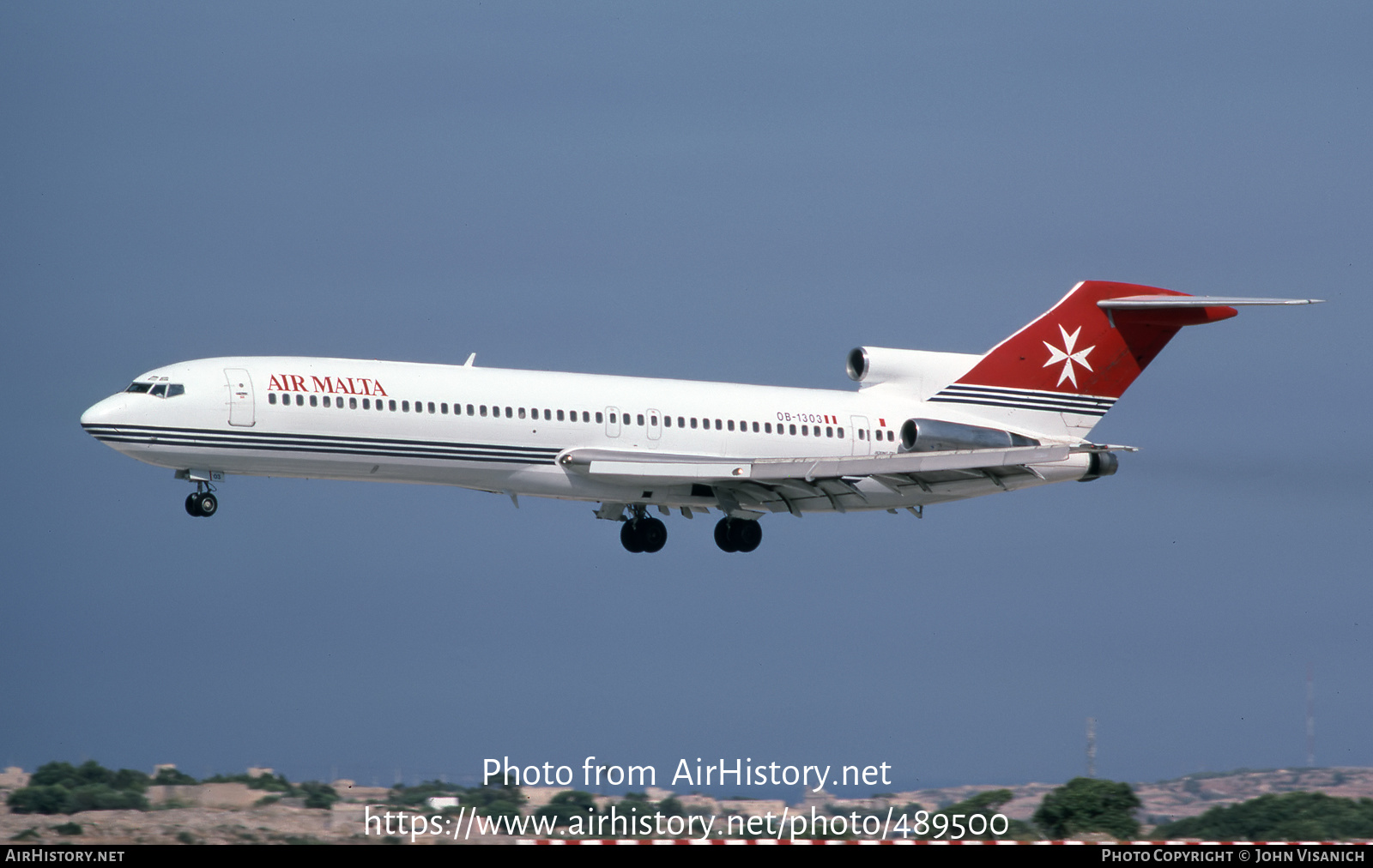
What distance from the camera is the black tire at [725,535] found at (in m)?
43.5

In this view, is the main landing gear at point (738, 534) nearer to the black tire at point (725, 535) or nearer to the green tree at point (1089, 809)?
the black tire at point (725, 535)

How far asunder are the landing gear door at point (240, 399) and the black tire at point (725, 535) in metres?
12.8

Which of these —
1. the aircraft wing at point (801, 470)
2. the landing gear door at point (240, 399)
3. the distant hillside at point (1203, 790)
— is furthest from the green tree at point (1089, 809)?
the landing gear door at point (240, 399)

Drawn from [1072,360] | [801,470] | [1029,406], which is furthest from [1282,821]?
[1072,360]

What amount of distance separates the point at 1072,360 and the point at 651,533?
1127 cm

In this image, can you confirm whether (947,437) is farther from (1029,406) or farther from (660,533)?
(660,533)

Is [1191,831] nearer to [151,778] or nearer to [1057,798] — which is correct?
[1057,798]

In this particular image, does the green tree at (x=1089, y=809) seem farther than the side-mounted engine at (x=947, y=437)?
No

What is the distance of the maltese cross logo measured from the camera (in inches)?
1722

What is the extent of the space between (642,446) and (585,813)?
927 centimetres

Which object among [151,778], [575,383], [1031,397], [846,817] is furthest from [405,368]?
[1031,397]

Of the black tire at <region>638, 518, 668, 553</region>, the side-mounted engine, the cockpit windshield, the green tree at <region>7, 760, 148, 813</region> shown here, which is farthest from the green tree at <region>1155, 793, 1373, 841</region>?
the cockpit windshield

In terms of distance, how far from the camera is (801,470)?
129 ft
